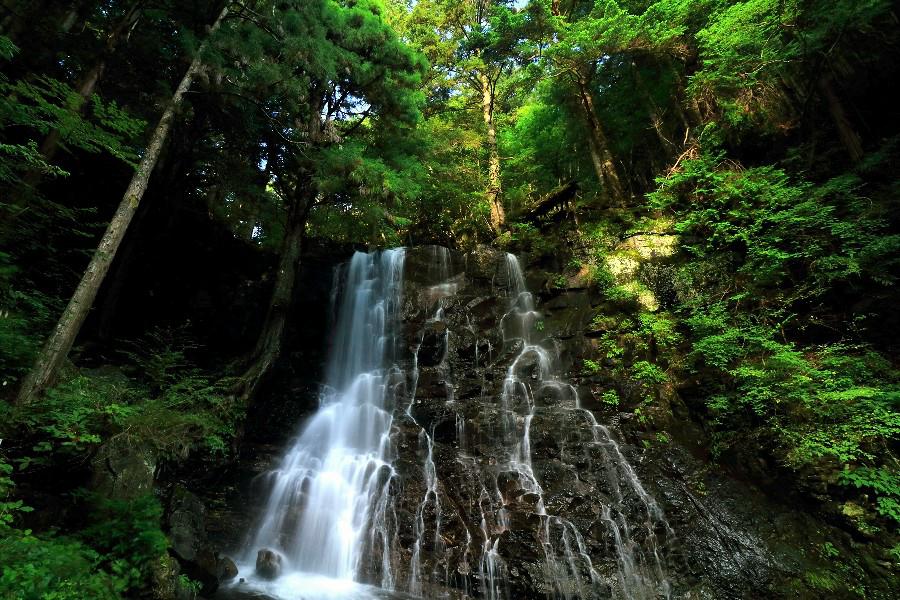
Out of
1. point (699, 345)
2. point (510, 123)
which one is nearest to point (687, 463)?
point (699, 345)

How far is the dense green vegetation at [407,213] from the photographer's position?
5.65 metres

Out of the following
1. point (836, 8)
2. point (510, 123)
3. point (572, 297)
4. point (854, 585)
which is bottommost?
point (854, 585)

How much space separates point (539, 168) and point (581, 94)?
3.73m

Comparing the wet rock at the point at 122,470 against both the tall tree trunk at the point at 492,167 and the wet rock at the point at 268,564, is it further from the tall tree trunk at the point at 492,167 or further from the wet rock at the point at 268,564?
the tall tree trunk at the point at 492,167

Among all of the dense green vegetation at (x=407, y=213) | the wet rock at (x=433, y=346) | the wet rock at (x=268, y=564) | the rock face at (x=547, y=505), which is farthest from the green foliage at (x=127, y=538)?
the wet rock at (x=433, y=346)

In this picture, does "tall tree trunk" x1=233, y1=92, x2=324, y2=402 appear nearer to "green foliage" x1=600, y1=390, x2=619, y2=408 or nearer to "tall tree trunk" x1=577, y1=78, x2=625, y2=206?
"green foliage" x1=600, y1=390, x2=619, y2=408

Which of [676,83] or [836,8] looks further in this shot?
[676,83]

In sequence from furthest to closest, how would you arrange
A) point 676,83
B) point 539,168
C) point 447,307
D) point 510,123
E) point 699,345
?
point 510,123
point 539,168
point 676,83
point 447,307
point 699,345

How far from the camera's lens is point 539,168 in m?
17.0

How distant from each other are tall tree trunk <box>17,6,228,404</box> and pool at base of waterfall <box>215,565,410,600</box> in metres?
3.97

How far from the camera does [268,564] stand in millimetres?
6828

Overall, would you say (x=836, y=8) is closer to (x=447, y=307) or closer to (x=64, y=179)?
(x=447, y=307)

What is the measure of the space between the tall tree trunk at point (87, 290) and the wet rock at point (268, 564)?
4199mm

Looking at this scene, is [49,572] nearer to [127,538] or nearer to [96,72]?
[127,538]
